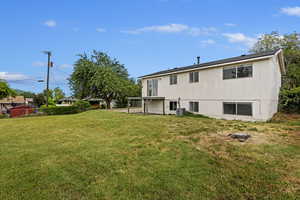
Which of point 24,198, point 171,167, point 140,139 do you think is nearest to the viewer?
point 24,198

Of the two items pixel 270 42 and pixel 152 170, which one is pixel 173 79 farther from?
pixel 270 42

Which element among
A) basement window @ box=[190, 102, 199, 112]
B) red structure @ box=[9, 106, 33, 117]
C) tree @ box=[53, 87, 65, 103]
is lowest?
red structure @ box=[9, 106, 33, 117]

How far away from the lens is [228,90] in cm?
1249

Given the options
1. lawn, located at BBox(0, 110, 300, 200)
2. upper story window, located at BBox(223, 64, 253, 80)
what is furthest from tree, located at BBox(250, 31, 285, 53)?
lawn, located at BBox(0, 110, 300, 200)

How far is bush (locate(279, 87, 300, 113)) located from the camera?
12.1 metres

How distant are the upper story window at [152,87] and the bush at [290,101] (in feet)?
36.7

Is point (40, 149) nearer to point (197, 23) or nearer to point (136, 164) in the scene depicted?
point (136, 164)

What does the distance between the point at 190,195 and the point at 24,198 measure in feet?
9.14

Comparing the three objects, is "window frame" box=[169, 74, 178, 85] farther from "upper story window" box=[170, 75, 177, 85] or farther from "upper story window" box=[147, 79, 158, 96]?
"upper story window" box=[147, 79, 158, 96]

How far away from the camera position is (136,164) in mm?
4125

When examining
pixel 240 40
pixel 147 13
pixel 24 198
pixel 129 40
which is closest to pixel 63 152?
pixel 24 198

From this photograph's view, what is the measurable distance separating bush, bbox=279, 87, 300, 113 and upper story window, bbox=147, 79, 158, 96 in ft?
36.7

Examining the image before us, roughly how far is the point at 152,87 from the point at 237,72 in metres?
9.23

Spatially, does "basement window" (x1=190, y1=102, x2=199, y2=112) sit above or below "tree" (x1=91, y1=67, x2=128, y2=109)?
below
